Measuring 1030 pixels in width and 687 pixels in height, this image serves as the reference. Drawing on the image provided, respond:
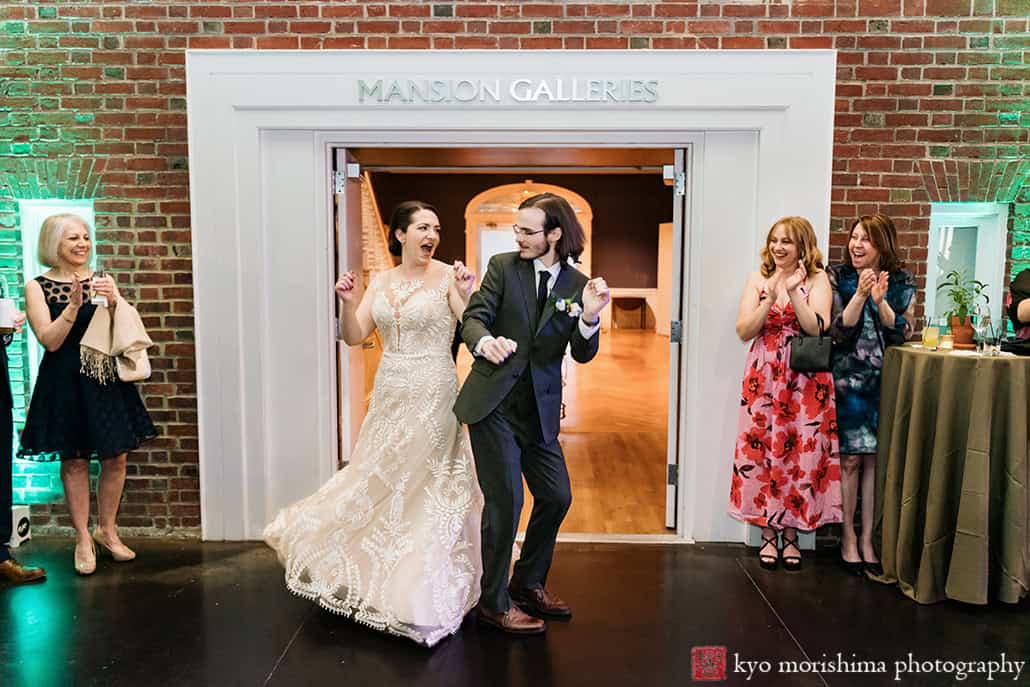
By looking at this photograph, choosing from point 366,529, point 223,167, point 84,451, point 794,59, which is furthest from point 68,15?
point 794,59

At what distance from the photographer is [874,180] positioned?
4066 millimetres

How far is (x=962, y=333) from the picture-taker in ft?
12.3

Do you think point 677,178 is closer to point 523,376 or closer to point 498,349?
point 523,376

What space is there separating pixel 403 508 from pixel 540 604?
0.72 meters

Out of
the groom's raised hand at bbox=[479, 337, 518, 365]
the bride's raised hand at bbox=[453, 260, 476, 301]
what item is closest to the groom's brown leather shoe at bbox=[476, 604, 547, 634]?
the groom's raised hand at bbox=[479, 337, 518, 365]

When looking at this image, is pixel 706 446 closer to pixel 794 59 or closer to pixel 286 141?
pixel 794 59

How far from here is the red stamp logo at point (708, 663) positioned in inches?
110

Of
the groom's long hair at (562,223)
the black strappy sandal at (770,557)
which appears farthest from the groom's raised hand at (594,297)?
the black strappy sandal at (770,557)

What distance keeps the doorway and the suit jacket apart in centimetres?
131

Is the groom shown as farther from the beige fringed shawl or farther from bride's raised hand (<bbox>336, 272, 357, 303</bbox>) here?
the beige fringed shawl

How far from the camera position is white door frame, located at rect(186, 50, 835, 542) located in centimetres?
398

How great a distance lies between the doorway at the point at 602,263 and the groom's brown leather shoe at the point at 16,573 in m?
1.65
